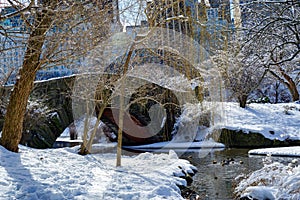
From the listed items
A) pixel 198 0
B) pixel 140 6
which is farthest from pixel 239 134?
pixel 140 6

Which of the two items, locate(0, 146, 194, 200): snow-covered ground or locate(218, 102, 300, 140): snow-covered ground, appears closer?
locate(0, 146, 194, 200): snow-covered ground

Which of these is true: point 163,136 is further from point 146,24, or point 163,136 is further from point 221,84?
point 146,24

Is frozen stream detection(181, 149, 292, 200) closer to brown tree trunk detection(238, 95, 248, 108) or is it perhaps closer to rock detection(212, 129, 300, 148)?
rock detection(212, 129, 300, 148)

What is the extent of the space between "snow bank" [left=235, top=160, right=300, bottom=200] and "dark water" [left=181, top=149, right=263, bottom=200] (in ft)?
1.32

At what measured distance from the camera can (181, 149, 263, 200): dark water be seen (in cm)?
586

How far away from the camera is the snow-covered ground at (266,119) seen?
14125 millimetres

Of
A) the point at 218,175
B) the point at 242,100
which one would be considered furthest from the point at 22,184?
the point at 242,100

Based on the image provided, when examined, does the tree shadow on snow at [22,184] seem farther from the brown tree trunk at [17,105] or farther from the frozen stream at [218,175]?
the frozen stream at [218,175]

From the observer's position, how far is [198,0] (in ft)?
26.9

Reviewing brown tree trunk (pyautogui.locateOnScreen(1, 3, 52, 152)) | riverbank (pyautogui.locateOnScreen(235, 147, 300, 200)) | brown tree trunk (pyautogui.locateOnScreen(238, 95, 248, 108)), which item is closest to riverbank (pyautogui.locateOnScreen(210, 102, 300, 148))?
brown tree trunk (pyautogui.locateOnScreen(238, 95, 248, 108))

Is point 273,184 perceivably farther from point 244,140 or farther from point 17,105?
point 244,140

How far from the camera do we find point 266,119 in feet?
50.4

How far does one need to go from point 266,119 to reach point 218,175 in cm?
876

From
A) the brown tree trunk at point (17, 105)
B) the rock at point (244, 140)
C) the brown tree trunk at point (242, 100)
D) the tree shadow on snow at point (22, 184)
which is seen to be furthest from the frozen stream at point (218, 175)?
the brown tree trunk at point (242, 100)
